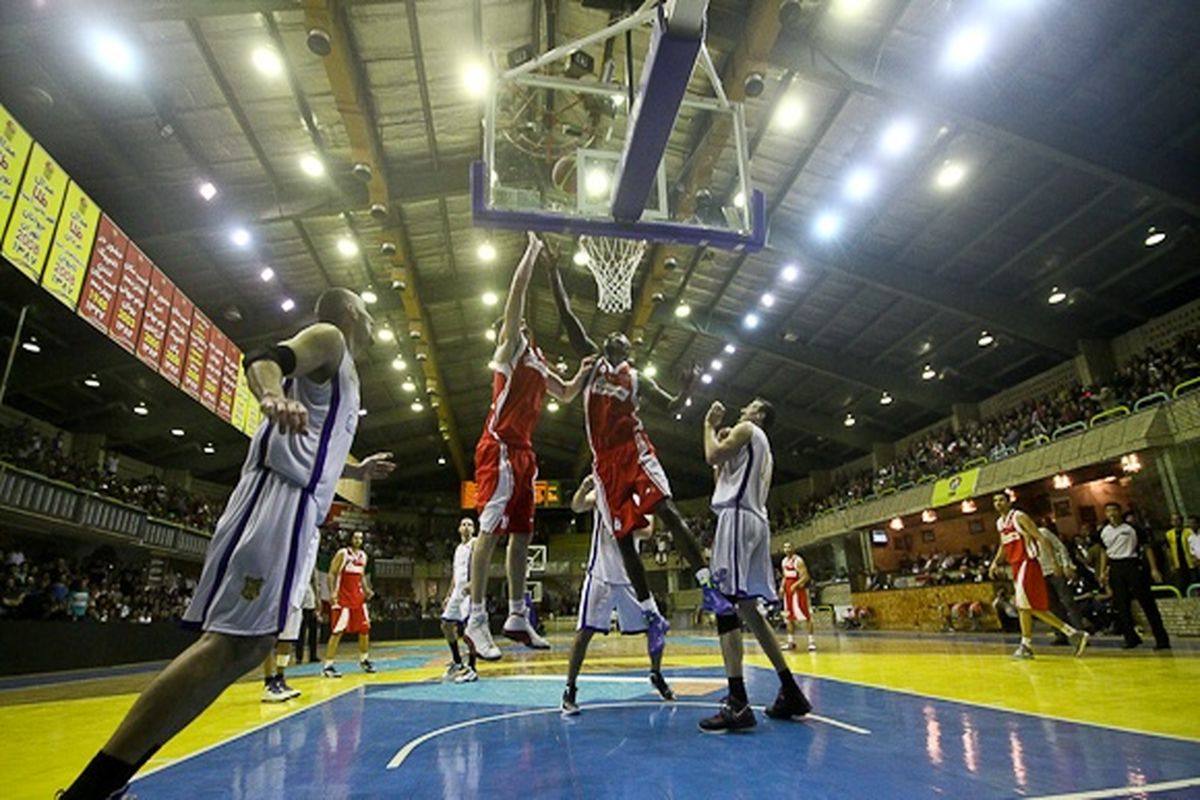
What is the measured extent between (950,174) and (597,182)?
10.1 m

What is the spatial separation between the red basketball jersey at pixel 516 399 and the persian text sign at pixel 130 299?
867 cm

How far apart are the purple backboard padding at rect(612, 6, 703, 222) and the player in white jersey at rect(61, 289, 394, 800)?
3.26 m

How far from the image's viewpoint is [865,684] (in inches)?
228

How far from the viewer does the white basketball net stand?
8406 millimetres

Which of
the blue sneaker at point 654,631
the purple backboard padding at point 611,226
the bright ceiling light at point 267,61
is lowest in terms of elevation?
the blue sneaker at point 654,631

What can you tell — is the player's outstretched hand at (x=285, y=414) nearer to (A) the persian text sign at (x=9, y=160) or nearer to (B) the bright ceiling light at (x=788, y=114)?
(A) the persian text sign at (x=9, y=160)

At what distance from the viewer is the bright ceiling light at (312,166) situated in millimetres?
12193

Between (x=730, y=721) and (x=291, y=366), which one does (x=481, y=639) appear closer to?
(x=730, y=721)

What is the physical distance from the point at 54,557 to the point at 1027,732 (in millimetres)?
23431

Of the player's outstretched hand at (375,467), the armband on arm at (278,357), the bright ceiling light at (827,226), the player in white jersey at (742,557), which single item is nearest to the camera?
the armband on arm at (278,357)

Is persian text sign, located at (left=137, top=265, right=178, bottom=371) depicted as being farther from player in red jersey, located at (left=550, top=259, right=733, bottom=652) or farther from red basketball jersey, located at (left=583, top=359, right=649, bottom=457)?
red basketball jersey, located at (left=583, top=359, right=649, bottom=457)

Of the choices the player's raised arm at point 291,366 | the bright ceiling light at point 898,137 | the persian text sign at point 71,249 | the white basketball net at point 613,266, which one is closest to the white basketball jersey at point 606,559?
the player's raised arm at point 291,366

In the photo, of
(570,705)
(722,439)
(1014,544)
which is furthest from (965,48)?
(570,705)

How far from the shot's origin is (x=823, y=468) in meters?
32.4
